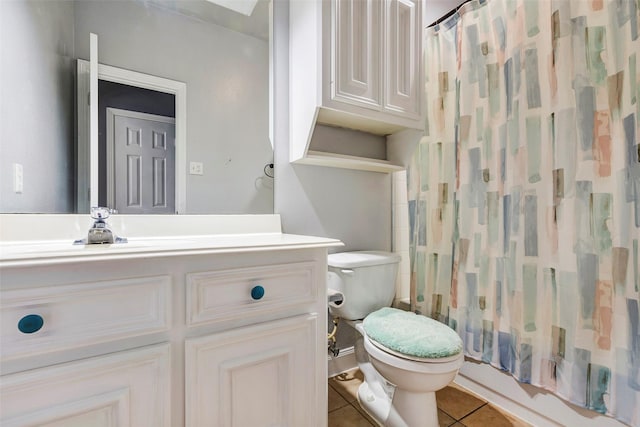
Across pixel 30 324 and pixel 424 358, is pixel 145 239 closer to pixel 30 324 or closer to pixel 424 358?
pixel 30 324

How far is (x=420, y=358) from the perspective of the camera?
40.0 inches

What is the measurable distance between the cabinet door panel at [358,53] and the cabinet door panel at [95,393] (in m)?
1.12

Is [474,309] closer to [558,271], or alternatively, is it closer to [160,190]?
[558,271]

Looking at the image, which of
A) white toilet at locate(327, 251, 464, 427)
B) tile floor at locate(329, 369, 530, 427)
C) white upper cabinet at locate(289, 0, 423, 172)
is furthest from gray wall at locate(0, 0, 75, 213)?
tile floor at locate(329, 369, 530, 427)

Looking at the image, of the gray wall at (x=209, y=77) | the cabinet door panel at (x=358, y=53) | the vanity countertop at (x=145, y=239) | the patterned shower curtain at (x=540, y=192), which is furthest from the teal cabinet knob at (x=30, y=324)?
the patterned shower curtain at (x=540, y=192)

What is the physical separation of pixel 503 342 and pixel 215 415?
1.25 m

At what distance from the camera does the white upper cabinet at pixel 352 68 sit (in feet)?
3.99

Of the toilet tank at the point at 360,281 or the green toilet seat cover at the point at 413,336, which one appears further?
the toilet tank at the point at 360,281

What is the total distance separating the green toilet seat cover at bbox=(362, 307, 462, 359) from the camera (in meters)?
1.03

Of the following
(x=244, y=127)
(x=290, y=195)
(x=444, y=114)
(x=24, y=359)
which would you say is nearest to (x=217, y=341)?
(x=24, y=359)

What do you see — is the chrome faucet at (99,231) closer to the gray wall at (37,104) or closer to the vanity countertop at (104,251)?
the vanity countertop at (104,251)

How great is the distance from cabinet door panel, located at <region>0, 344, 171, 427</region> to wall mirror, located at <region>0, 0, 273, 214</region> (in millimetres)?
592

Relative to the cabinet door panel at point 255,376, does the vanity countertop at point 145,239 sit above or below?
above

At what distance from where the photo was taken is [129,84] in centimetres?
110
